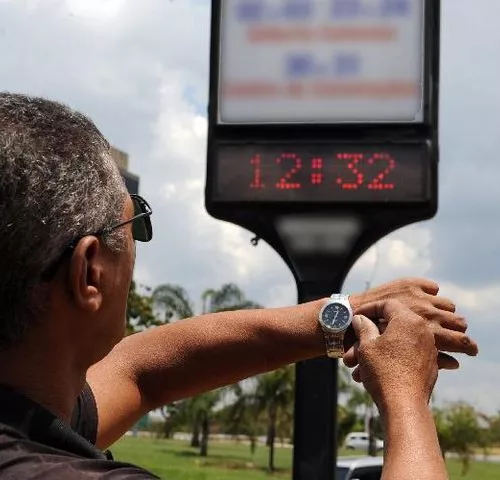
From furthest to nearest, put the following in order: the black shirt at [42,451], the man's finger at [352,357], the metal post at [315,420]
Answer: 1. the metal post at [315,420]
2. the man's finger at [352,357]
3. the black shirt at [42,451]

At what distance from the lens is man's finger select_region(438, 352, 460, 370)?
5.68 ft

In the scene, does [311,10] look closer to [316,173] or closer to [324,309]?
[316,173]

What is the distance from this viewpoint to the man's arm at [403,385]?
1.36 meters

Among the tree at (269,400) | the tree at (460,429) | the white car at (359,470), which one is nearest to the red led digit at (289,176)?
the white car at (359,470)

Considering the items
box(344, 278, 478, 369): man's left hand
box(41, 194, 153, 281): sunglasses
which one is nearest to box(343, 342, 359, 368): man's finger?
box(344, 278, 478, 369): man's left hand

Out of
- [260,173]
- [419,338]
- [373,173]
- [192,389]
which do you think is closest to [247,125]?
[260,173]

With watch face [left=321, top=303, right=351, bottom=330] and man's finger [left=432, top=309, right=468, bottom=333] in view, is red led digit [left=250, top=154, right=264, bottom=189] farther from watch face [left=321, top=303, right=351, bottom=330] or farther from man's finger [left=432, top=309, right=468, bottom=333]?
man's finger [left=432, top=309, right=468, bottom=333]

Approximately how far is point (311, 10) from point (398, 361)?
4895 mm

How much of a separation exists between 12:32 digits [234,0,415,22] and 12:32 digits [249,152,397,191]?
995mm

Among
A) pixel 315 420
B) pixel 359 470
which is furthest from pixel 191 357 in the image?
pixel 359 470

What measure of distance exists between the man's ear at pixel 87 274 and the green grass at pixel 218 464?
2972 centimetres

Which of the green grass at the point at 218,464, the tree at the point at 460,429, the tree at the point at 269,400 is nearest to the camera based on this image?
the green grass at the point at 218,464

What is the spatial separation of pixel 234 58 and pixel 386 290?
4.47 metres

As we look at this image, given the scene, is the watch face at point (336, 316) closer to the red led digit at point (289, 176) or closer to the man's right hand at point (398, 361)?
the man's right hand at point (398, 361)
